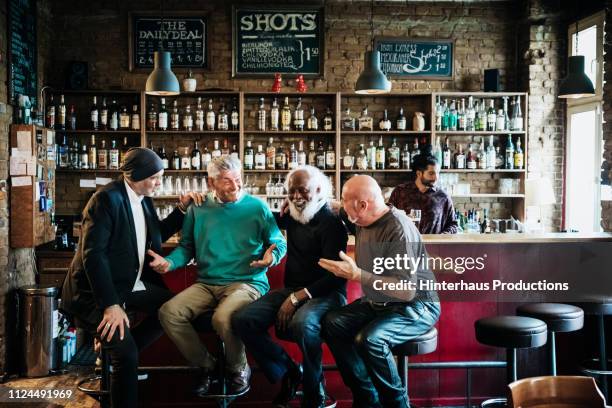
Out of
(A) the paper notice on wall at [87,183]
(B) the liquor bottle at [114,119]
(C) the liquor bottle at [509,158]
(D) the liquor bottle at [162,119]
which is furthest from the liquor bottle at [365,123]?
(A) the paper notice on wall at [87,183]

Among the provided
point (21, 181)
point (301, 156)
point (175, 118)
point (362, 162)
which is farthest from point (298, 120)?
point (21, 181)

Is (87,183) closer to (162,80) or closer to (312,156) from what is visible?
(162,80)

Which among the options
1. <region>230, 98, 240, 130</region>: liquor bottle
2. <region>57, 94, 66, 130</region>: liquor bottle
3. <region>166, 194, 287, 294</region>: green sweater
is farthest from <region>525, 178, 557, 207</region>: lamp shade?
<region>57, 94, 66, 130</region>: liquor bottle

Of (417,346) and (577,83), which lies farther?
(577,83)

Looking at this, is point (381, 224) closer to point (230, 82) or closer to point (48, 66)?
point (230, 82)

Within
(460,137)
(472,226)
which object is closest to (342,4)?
(460,137)

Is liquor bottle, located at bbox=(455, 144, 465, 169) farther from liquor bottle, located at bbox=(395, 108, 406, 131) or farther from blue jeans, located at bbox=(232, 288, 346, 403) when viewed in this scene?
blue jeans, located at bbox=(232, 288, 346, 403)

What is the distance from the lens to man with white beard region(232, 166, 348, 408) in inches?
126

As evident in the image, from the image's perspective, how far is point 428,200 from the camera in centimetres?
532

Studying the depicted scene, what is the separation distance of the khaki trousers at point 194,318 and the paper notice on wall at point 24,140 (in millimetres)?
2596

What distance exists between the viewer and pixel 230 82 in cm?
711

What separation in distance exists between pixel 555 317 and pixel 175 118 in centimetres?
445

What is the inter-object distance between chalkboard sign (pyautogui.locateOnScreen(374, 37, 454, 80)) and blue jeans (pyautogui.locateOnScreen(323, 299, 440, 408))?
4.36 m

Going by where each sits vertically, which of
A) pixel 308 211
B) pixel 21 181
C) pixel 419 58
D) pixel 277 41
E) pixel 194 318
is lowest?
pixel 194 318
